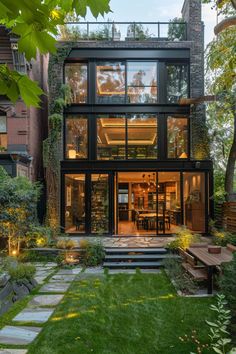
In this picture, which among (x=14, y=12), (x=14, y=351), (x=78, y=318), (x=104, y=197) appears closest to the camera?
(x=14, y=12)

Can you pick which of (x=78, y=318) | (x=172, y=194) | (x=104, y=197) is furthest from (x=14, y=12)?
(x=172, y=194)

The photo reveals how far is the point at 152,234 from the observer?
12773 mm

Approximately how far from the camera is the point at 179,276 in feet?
23.9

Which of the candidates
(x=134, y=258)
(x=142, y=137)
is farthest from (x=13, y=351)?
(x=142, y=137)

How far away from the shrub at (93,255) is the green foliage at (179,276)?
1903 millimetres

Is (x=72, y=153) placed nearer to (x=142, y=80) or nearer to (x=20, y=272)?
(x=142, y=80)

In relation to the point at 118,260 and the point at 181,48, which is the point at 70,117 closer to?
the point at 181,48

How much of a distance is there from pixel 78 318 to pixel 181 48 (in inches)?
435

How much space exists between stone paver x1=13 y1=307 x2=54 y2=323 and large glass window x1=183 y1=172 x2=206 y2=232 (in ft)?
27.2

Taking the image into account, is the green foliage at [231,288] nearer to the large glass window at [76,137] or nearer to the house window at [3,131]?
the large glass window at [76,137]

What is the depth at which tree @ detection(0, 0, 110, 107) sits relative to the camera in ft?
3.30

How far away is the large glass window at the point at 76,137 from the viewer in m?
12.8

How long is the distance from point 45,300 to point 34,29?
605 centimetres

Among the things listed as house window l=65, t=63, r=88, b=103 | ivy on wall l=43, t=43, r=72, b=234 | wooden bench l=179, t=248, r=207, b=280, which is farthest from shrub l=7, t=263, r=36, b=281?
house window l=65, t=63, r=88, b=103
